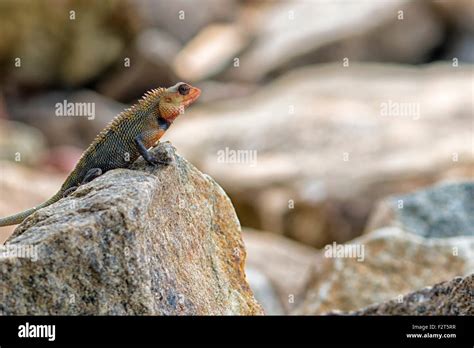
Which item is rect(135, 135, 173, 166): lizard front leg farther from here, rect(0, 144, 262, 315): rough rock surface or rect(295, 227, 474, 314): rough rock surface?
rect(295, 227, 474, 314): rough rock surface

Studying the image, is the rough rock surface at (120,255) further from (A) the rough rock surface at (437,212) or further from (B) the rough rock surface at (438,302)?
(A) the rough rock surface at (437,212)

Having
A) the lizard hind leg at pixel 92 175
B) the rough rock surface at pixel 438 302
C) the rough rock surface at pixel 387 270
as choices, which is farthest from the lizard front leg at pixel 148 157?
the rough rock surface at pixel 387 270

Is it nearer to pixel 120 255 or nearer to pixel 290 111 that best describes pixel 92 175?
pixel 120 255

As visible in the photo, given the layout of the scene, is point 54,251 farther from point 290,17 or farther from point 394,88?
point 290,17

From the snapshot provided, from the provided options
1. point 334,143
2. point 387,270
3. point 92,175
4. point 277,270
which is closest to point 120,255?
point 92,175

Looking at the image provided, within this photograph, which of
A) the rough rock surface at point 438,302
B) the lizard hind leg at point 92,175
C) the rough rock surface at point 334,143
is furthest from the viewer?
the rough rock surface at point 334,143
